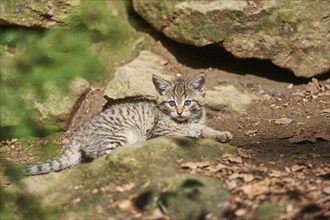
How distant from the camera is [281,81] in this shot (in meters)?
9.10

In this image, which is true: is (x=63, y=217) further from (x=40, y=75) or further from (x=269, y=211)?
(x=40, y=75)

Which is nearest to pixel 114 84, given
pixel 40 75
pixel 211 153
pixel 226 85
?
pixel 226 85

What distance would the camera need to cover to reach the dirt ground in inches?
199

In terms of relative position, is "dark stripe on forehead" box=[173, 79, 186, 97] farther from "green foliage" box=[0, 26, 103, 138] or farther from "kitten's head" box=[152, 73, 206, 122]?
"green foliage" box=[0, 26, 103, 138]

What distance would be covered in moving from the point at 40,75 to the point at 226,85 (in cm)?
616

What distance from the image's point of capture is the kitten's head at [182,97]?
743 centimetres

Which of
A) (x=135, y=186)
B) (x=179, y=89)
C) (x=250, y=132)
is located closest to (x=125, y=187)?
(x=135, y=186)

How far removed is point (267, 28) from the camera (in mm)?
8680

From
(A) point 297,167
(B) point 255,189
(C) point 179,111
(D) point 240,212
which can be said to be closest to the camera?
(D) point 240,212

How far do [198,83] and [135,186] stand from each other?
97.0 inches

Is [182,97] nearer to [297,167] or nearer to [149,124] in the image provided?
[149,124]

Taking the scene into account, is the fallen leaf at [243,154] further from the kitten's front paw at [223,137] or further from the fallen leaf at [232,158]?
the kitten's front paw at [223,137]

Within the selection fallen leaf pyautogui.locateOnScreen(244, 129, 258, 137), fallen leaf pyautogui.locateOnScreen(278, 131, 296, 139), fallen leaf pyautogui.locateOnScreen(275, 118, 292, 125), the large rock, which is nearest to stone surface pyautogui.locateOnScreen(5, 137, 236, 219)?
fallen leaf pyautogui.locateOnScreen(278, 131, 296, 139)

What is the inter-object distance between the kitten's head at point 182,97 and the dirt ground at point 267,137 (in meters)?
0.66
